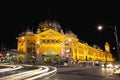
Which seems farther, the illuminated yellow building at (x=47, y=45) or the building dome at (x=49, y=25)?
the building dome at (x=49, y=25)

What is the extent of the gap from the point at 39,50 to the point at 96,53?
232ft

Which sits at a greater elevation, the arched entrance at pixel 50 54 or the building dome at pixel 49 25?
the building dome at pixel 49 25

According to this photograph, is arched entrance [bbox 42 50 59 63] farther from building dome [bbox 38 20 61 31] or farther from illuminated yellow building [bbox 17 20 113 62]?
building dome [bbox 38 20 61 31]

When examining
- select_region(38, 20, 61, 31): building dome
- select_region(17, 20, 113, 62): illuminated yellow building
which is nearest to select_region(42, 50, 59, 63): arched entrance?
select_region(17, 20, 113, 62): illuminated yellow building

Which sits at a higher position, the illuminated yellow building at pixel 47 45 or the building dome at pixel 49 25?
the building dome at pixel 49 25

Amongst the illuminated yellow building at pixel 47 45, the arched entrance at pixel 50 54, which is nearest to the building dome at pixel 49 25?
the illuminated yellow building at pixel 47 45

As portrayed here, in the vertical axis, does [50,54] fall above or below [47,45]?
below

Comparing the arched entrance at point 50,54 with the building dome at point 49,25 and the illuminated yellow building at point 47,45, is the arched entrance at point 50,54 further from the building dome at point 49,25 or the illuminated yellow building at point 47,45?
the building dome at point 49,25

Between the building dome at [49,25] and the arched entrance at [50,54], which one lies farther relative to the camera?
the building dome at [49,25]

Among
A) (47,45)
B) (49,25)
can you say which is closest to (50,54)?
(47,45)

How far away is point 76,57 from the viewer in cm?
12706

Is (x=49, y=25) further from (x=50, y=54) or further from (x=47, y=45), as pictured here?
(x=50, y=54)

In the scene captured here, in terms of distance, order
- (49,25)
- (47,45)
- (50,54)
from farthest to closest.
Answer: (49,25) → (47,45) → (50,54)

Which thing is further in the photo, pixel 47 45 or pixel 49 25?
pixel 49 25
